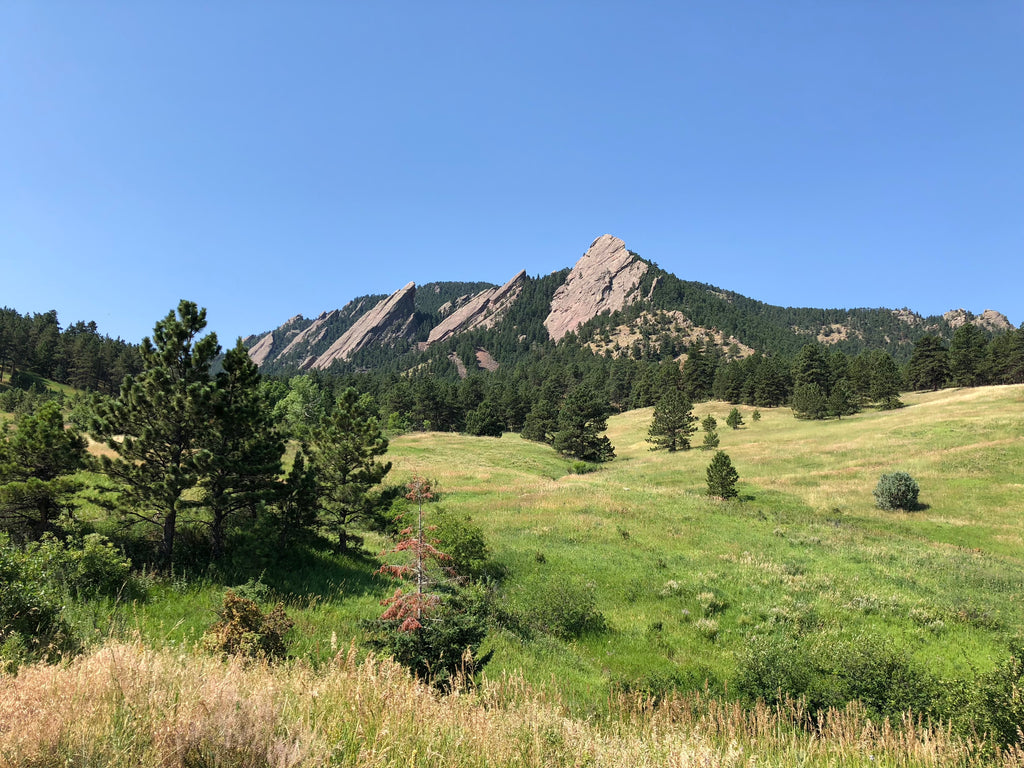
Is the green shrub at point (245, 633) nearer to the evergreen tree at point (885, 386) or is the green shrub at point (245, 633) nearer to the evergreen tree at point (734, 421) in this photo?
the evergreen tree at point (734, 421)

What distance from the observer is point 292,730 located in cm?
360

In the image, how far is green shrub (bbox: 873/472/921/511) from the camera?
103 feet

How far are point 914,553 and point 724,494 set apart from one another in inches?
476

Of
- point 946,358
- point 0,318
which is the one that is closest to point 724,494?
point 946,358

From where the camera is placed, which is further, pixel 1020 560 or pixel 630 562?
pixel 1020 560

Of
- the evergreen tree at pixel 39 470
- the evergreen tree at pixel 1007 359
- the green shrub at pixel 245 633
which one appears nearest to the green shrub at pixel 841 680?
the green shrub at pixel 245 633

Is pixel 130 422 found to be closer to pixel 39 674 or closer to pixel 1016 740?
pixel 39 674

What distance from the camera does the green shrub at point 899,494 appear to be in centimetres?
3134

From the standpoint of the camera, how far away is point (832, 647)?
1052 cm

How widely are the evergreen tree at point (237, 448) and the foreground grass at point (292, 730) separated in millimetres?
8890

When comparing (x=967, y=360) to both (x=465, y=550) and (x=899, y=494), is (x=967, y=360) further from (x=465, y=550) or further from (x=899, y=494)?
(x=465, y=550)

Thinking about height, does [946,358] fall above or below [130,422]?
above

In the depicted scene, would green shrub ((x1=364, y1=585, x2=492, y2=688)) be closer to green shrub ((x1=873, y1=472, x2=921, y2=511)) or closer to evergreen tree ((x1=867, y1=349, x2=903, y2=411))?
green shrub ((x1=873, y1=472, x2=921, y2=511))

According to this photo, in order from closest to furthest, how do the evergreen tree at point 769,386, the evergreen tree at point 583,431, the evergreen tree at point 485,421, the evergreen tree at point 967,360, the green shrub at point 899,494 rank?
1. the green shrub at point 899,494
2. the evergreen tree at point 583,431
3. the evergreen tree at point 967,360
4. the evergreen tree at point 769,386
5. the evergreen tree at point 485,421
